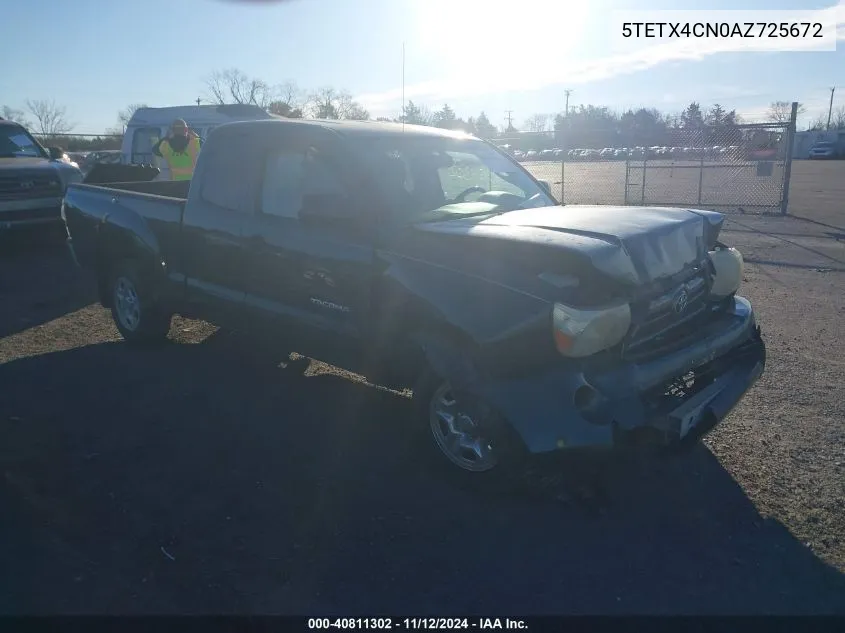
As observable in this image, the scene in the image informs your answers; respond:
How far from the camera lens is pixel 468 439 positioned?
12.4 ft

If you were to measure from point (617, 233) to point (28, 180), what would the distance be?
10897mm

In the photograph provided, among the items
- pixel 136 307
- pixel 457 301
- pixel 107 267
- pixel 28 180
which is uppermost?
pixel 28 180

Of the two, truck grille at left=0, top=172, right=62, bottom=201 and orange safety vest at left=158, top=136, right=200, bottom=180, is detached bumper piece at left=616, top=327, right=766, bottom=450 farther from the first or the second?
truck grille at left=0, top=172, right=62, bottom=201

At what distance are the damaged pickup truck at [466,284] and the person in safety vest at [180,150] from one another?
6.23 meters

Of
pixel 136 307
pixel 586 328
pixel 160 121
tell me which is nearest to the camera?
pixel 586 328

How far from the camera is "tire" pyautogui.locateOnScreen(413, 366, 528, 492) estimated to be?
351cm

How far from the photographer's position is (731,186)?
18.9 m

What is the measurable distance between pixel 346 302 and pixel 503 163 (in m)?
1.97

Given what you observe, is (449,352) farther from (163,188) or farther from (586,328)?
(163,188)

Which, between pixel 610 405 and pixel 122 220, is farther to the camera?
pixel 122 220

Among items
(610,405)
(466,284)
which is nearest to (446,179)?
(466,284)

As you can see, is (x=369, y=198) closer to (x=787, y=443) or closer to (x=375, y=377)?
(x=375, y=377)

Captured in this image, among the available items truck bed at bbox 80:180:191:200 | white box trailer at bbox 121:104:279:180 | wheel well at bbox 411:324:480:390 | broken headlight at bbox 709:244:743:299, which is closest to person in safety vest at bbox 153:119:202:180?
white box trailer at bbox 121:104:279:180

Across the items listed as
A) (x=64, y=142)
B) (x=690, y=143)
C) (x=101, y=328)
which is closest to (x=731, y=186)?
(x=690, y=143)
